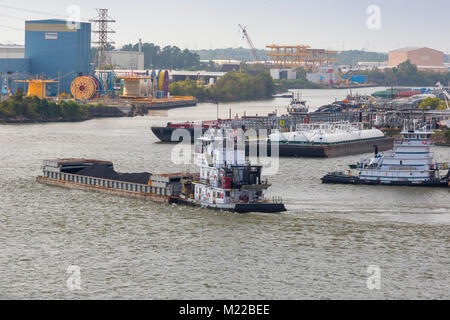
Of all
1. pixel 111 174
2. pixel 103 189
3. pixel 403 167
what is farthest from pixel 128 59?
pixel 103 189

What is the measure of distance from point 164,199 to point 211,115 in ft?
173

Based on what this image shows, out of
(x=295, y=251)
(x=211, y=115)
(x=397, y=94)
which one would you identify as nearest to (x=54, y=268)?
(x=295, y=251)

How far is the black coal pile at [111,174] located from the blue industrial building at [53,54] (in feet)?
210

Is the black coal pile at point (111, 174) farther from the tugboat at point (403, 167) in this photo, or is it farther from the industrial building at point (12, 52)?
the industrial building at point (12, 52)

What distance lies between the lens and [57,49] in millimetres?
101125

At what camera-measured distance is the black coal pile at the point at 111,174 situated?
3412cm

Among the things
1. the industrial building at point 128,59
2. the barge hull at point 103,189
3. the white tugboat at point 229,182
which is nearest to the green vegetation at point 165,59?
the industrial building at point 128,59

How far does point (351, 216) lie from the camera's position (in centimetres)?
3016

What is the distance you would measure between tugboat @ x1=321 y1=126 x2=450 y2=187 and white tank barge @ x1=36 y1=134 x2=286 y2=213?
24.2ft

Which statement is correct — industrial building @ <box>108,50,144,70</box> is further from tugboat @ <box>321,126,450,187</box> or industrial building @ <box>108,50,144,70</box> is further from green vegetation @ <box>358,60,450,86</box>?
tugboat @ <box>321,126,450,187</box>

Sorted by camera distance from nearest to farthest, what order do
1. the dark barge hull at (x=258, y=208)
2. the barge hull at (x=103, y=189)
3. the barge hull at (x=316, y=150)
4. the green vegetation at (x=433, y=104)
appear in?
the dark barge hull at (x=258, y=208) → the barge hull at (x=103, y=189) → the barge hull at (x=316, y=150) → the green vegetation at (x=433, y=104)

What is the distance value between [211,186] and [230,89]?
300ft

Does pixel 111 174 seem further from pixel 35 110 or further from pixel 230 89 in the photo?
pixel 230 89

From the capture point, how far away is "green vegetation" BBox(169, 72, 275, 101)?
118 m
